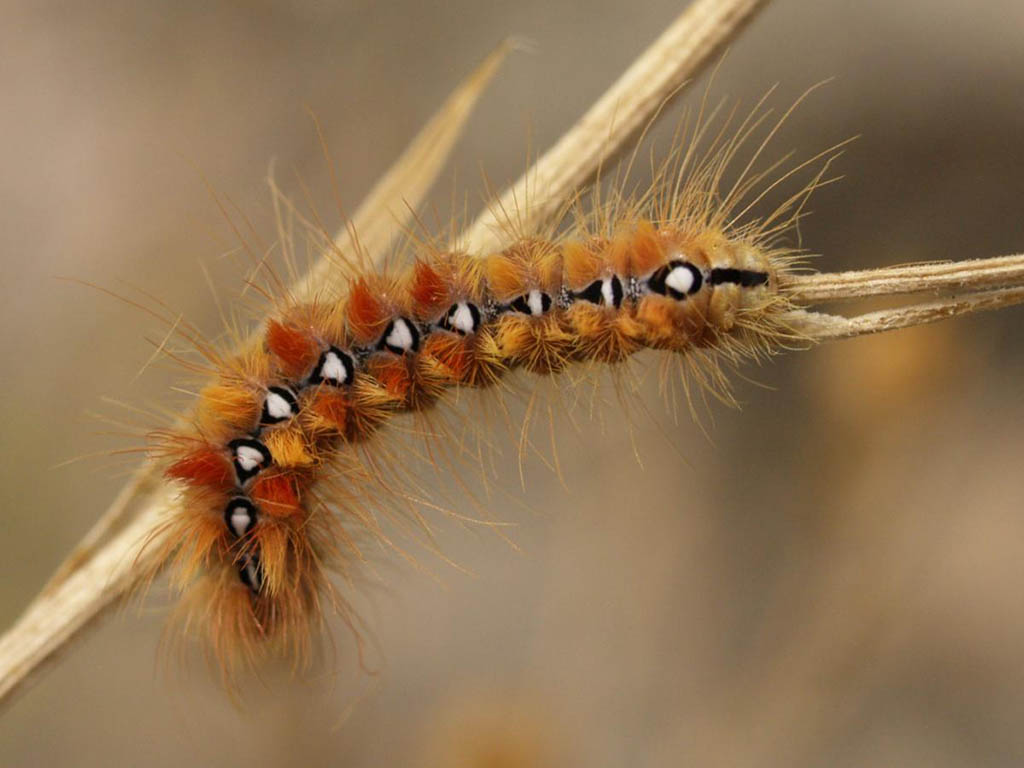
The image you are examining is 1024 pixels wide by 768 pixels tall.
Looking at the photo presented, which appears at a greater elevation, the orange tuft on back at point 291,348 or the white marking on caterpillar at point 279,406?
the orange tuft on back at point 291,348

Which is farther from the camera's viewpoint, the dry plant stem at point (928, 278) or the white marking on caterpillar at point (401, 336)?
the white marking on caterpillar at point (401, 336)

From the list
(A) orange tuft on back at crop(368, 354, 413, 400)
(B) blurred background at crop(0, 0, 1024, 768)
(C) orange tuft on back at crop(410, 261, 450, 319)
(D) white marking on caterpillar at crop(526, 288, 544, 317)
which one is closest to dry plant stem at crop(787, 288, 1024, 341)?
(D) white marking on caterpillar at crop(526, 288, 544, 317)

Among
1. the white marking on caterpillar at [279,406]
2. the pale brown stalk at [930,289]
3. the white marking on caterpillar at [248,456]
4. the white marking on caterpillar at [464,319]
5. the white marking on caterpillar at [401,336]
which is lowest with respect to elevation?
the white marking on caterpillar at [248,456]

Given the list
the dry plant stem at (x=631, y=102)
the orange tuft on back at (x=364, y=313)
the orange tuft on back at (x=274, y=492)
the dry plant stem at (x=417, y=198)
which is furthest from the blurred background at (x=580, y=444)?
the orange tuft on back at (x=364, y=313)

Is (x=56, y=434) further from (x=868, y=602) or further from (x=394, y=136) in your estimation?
(x=868, y=602)

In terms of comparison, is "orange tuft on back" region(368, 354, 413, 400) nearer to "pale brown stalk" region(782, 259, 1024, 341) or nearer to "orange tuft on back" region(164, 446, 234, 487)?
"orange tuft on back" region(164, 446, 234, 487)

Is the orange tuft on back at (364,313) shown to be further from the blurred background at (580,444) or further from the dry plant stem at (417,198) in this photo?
the blurred background at (580,444)
